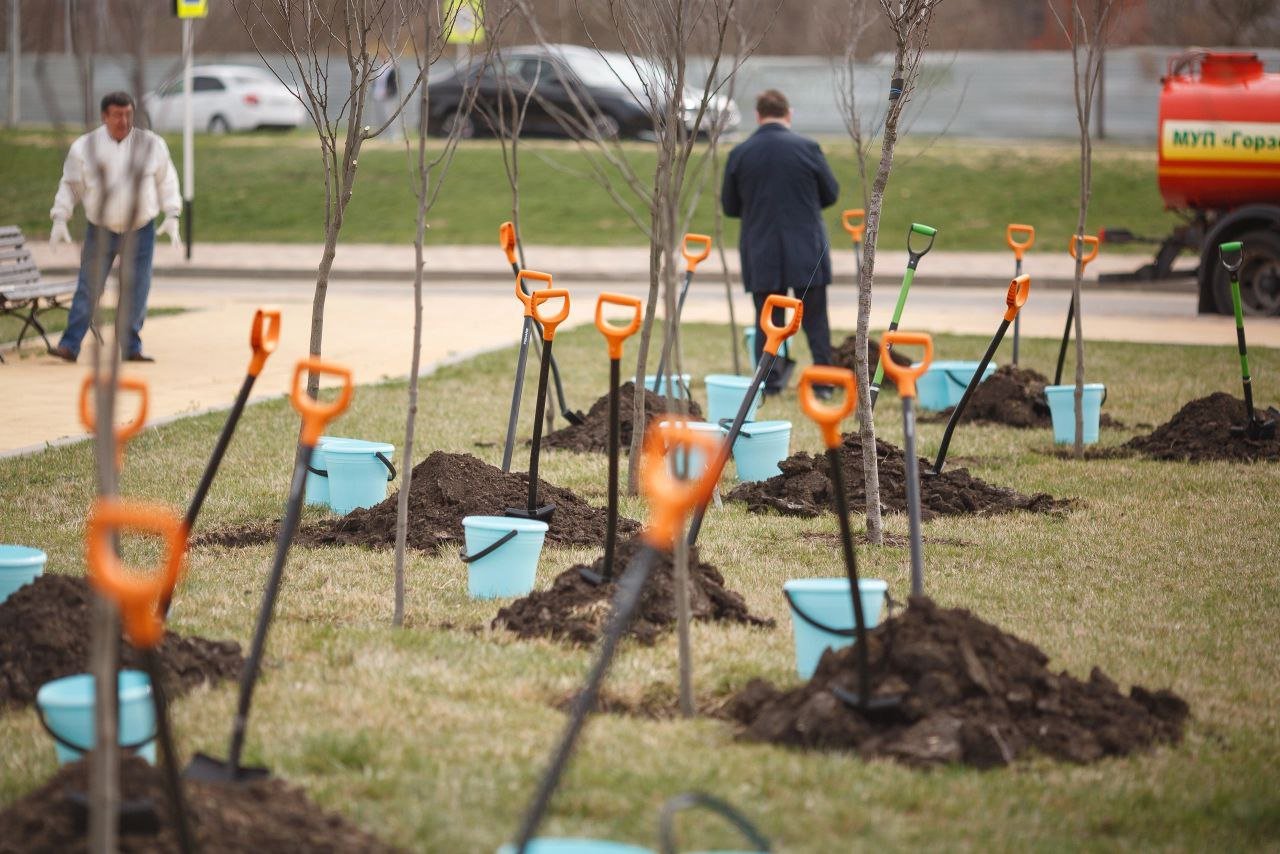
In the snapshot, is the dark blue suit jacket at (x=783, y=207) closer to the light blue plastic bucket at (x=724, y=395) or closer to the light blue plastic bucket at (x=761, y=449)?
the light blue plastic bucket at (x=724, y=395)

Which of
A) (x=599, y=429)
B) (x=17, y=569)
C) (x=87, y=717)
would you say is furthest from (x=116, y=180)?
(x=87, y=717)

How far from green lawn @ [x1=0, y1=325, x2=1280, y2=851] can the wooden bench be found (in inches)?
161

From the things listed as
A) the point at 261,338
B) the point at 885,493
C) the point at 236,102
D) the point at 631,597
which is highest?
the point at 236,102

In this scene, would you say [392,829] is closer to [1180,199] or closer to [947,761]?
[947,761]

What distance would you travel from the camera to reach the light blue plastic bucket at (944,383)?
9.88 metres

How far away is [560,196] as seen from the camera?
2534 centimetres

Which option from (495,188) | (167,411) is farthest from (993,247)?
(167,411)

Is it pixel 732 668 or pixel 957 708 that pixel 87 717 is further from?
pixel 957 708

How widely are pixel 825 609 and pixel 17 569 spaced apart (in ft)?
8.45

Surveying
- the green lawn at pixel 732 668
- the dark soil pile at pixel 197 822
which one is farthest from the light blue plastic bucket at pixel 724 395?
the dark soil pile at pixel 197 822

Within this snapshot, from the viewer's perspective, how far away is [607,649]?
10.2 feet

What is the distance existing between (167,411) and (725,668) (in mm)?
5873

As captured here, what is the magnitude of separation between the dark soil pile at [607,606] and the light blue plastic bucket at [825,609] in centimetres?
67

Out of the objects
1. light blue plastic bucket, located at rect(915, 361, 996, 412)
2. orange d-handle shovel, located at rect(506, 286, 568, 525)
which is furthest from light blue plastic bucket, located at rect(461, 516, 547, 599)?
light blue plastic bucket, located at rect(915, 361, 996, 412)
